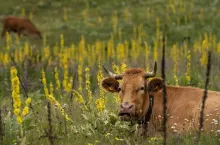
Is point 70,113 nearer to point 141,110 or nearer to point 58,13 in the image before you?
point 141,110

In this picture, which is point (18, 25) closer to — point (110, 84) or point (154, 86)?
point (110, 84)

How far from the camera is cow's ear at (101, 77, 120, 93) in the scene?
782cm

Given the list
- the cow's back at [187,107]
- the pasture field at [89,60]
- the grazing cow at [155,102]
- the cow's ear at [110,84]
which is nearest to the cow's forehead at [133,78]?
the grazing cow at [155,102]

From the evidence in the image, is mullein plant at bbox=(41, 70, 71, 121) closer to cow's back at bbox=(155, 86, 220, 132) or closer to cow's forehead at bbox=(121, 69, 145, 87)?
cow's forehead at bbox=(121, 69, 145, 87)

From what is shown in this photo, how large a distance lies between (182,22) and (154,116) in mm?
A: 22094

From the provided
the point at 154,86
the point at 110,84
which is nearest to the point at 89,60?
the point at 110,84

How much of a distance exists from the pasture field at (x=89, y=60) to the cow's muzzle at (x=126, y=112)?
8 cm

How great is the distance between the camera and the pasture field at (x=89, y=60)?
258 inches

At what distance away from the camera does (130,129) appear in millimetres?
6574

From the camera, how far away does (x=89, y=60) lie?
16.7m

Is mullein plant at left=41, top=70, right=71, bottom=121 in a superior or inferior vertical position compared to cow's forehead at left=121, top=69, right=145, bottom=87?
inferior

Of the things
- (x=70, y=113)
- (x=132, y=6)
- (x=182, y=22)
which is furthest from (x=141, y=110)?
(x=132, y=6)

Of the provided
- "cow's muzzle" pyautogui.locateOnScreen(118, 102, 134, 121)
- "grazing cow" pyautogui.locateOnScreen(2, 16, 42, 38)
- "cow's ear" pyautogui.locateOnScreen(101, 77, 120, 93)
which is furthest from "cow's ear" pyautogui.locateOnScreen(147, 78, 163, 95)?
"grazing cow" pyautogui.locateOnScreen(2, 16, 42, 38)

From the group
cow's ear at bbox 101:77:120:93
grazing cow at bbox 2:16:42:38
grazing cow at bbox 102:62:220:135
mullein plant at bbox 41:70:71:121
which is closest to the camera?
mullein plant at bbox 41:70:71:121
